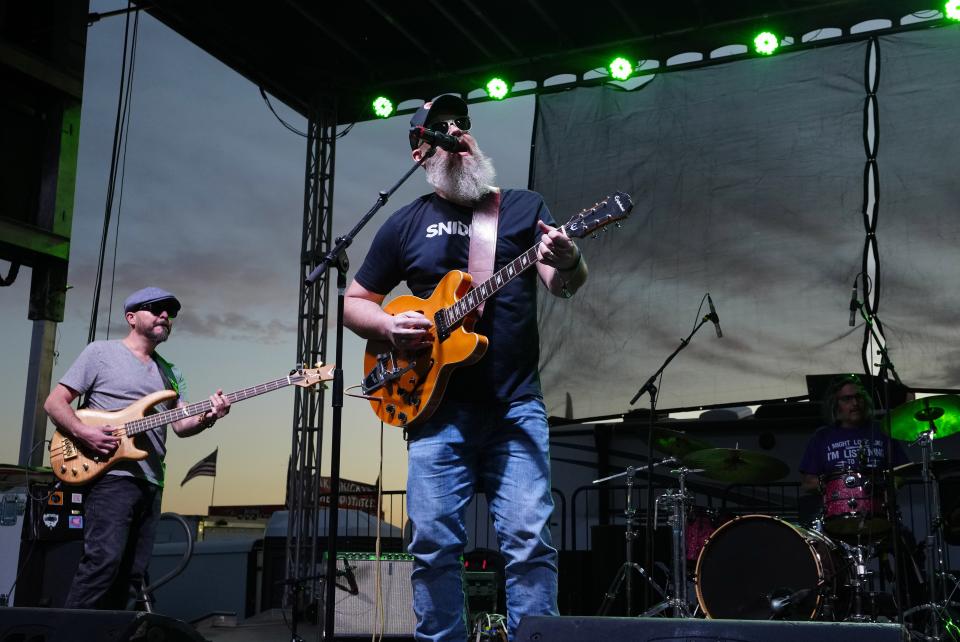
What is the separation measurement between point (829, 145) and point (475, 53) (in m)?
3.17

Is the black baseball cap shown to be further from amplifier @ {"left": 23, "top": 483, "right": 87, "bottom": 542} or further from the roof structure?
the roof structure

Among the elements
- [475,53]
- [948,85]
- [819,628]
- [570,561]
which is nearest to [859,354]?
[948,85]

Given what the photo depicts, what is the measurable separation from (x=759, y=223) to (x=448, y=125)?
16.4ft

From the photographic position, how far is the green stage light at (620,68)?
8336 mm

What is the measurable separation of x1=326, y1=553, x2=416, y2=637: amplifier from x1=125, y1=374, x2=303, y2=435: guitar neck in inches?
52.8

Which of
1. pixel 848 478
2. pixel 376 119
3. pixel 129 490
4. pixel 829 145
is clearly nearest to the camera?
pixel 129 490

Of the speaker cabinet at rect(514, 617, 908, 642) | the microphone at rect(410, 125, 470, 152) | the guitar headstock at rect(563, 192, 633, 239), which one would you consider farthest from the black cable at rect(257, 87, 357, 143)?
the speaker cabinet at rect(514, 617, 908, 642)

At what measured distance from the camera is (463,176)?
3178mm

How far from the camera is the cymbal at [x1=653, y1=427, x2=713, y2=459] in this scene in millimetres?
6418

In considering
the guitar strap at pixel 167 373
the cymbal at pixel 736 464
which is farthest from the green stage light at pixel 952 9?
the guitar strap at pixel 167 373

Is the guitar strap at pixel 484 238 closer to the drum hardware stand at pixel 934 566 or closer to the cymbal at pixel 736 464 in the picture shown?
the drum hardware stand at pixel 934 566

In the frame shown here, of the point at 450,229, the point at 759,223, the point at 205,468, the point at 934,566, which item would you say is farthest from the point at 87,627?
the point at 205,468

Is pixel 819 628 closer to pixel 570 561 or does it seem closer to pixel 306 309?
pixel 570 561

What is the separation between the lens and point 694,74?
8.22 m
